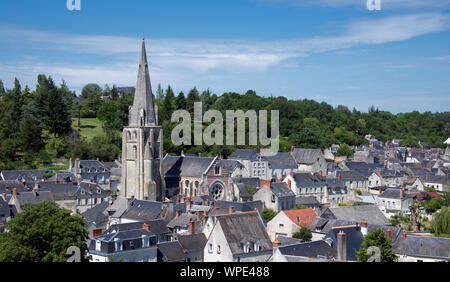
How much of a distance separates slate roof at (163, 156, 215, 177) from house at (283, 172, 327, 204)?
11684mm

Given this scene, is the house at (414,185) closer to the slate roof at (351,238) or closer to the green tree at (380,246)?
the slate roof at (351,238)

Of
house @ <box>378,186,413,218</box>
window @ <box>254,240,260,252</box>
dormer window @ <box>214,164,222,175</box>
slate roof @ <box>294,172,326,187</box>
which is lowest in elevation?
house @ <box>378,186,413,218</box>

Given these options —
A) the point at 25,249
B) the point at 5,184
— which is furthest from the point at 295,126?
the point at 25,249

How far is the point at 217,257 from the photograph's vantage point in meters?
36.9

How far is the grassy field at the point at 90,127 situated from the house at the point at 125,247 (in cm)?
7486

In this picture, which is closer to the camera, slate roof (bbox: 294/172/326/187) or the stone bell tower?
the stone bell tower

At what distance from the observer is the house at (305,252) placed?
31172 mm

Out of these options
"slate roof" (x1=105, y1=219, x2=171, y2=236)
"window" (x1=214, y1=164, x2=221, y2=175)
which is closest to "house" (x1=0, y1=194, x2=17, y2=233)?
"slate roof" (x1=105, y1=219, x2=171, y2=236)

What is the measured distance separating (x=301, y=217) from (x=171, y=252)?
14161mm

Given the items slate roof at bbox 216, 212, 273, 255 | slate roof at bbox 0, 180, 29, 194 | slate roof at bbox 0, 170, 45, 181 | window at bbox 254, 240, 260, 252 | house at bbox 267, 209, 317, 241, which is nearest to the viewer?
slate roof at bbox 216, 212, 273, 255

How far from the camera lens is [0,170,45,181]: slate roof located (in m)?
70.6

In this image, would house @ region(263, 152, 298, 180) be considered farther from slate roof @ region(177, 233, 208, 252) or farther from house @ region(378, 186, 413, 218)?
slate roof @ region(177, 233, 208, 252)

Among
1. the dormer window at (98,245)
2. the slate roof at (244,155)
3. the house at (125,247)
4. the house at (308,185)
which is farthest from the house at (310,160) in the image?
the dormer window at (98,245)
